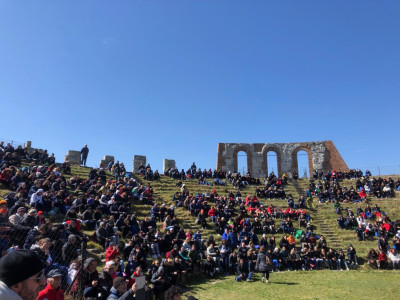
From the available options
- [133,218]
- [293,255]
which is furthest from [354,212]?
[133,218]

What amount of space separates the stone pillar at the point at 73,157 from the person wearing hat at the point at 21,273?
26844 mm

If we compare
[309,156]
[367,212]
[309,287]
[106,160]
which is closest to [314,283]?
[309,287]

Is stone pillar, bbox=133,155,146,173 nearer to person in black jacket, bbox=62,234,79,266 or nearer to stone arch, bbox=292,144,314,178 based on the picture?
stone arch, bbox=292,144,314,178

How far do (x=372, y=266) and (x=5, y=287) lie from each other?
16.4 metres

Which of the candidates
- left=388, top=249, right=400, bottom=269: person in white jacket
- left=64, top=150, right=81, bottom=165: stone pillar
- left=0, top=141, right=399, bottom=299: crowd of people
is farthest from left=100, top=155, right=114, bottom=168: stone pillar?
left=388, top=249, right=400, bottom=269: person in white jacket

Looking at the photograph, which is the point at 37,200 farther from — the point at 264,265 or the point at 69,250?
the point at 264,265

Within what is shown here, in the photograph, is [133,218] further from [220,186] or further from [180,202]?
[220,186]

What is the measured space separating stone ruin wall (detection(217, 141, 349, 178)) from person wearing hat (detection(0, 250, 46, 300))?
3139 cm

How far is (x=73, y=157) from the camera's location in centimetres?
2769

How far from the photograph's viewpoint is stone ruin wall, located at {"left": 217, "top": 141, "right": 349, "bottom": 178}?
33094 mm

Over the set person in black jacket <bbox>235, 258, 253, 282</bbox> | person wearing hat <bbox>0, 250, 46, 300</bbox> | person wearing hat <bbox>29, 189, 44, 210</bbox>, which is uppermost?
person wearing hat <bbox>29, 189, 44, 210</bbox>

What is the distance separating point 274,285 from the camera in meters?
11.3

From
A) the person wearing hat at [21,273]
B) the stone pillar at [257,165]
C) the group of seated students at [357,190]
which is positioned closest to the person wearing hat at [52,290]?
the person wearing hat at [21,273]

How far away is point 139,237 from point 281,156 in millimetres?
24661
